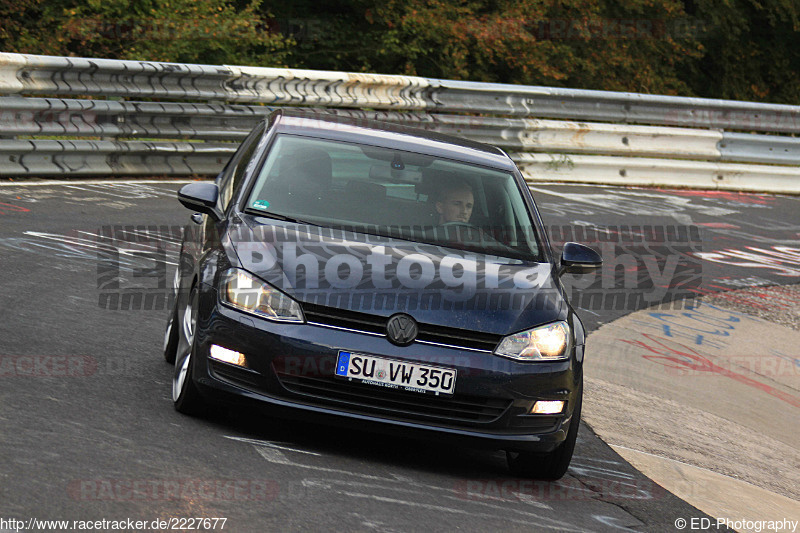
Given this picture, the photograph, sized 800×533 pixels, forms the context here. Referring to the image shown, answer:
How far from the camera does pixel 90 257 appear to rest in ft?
31.6

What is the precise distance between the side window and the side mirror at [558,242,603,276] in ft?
6.06

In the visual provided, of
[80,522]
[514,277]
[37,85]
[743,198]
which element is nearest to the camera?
[80,522]

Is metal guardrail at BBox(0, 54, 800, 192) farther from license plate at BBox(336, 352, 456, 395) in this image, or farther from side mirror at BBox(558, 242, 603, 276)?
license plate at BBox(336, 352, 456, 395)

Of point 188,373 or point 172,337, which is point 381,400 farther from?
point 172,337

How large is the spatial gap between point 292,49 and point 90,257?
47.8 feet

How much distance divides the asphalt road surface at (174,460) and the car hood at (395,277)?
0.76 metres

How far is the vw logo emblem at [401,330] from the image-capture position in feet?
17.7

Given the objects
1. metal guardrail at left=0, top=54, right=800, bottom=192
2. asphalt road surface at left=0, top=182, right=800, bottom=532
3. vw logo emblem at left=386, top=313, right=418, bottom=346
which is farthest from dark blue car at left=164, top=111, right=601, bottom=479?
metal guardrail at left=0, top=54, right=800, bottom=192

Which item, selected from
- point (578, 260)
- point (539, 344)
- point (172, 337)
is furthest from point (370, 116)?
point (539, 344)

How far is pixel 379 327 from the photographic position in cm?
541

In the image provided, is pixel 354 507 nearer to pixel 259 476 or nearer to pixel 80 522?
pixel 259 476

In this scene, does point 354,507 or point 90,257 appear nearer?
point 354,507

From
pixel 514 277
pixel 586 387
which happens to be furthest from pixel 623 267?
pixel 514 277

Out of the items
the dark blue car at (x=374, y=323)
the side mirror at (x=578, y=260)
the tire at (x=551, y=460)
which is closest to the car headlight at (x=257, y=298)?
the dark blue car at (x=374, y=323)
